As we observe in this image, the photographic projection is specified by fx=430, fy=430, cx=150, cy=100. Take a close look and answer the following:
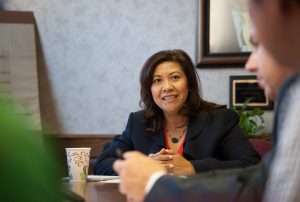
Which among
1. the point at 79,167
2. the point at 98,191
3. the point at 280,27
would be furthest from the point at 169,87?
the point at 280,27

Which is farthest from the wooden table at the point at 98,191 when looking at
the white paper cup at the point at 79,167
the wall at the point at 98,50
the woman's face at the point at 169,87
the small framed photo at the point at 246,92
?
the small framed photo at the point at 246,92

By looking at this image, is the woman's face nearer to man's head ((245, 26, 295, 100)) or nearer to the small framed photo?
the small framed photo

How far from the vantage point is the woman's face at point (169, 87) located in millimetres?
2146

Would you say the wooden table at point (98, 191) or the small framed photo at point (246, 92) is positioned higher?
the small framed photo at point (246, 92)

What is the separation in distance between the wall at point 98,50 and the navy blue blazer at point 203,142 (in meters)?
0.98

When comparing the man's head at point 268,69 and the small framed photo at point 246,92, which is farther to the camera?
the small framed photo at point 246,92

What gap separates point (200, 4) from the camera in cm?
302

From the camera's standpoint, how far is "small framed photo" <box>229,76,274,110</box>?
9.86 ft

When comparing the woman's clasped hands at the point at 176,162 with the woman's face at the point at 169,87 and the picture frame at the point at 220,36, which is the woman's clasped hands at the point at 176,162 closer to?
the woman's face at the point at 169,87

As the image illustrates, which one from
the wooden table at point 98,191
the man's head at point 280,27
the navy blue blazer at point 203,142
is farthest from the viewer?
the navy blue blazer at point 203,142

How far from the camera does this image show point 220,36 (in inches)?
119

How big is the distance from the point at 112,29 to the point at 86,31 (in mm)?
192

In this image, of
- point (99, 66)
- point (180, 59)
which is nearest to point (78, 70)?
point (99, 66)

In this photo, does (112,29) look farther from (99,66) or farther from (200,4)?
(200,4)
